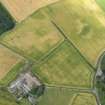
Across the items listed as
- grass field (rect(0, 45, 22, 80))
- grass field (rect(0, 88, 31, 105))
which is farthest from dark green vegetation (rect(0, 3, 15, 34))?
grass field (rect(0, 88, 31, 105))

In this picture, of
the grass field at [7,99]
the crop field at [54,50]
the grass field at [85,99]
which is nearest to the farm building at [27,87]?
the crop field at [54,50]

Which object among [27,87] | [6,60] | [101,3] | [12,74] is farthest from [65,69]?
[101,3]

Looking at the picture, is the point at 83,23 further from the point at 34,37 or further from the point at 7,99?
the point at 7,99

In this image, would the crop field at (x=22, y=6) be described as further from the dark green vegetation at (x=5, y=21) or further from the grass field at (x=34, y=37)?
the grass field at (x=34, y=37)

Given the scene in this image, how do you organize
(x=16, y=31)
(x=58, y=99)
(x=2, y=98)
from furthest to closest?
1. (x=16, y=31)
2. (x=58, y=99)
3. (x=2, y=98)

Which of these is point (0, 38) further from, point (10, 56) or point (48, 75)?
point (48, 75)

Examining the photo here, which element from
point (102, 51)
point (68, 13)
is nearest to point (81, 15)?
point (68, 13)
